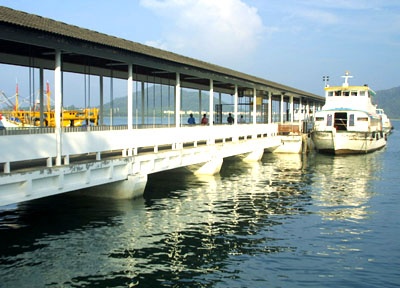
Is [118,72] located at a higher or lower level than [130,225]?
higher

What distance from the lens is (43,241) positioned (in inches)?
480

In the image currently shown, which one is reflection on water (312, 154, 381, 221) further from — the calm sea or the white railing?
the white railing

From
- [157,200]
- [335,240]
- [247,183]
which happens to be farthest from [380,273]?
[247,183]

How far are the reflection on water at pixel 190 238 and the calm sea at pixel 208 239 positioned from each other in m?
0.03

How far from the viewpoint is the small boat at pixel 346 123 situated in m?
40.2

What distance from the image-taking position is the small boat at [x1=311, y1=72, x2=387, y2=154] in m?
40.2

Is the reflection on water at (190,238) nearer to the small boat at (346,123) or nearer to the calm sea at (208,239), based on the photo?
the calm sea at (208,239)

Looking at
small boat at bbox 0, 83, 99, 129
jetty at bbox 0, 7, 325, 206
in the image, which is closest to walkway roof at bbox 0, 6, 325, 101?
jetty at bbox 0, 7, 325, 206

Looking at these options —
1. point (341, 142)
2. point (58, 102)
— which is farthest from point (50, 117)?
point (341, 142)

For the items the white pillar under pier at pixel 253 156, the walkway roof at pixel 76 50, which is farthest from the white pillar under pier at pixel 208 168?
the white pillar under pier at pixel 253 156

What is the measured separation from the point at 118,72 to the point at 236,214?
418 inches

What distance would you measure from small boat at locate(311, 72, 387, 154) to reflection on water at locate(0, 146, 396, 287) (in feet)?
62.2

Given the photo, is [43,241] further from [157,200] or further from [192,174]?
[192,174]

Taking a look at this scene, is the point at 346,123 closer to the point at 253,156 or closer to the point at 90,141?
the point at 253,156
